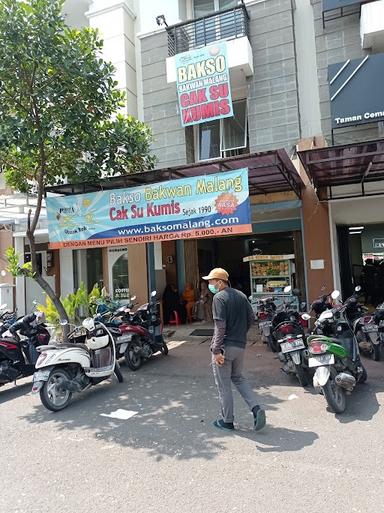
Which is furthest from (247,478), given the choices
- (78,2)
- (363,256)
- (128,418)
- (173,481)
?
(78,2)

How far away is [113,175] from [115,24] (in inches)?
255

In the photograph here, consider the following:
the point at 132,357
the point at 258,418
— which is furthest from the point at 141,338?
the point at 258,418

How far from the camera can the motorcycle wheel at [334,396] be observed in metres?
5.02

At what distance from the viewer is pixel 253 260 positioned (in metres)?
11.5

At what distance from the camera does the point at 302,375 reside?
6.21m

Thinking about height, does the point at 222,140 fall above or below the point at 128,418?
above

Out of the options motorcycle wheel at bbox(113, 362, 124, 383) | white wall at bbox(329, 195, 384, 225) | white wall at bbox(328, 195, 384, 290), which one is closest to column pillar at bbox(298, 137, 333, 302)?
white wall at bbox(328, 195, 384, 290)

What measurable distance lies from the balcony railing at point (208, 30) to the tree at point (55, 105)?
4420 millimetres

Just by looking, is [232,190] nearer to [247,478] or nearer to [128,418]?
[128,418]

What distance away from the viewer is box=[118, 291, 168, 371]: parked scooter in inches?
301

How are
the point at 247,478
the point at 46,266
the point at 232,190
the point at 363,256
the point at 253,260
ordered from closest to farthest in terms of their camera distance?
the point at 247,478 → the point at 232,190 → the point at 253,260 → the point at 363,256 → the point at 46,266

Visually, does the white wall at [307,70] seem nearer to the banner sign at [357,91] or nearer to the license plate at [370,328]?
the banner sign at [357,91]

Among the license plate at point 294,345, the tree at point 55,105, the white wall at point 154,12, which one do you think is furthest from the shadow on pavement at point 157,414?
the white wall at point 154,12

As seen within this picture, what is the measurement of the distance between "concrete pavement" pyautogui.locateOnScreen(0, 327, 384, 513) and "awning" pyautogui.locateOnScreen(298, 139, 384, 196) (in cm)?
390
